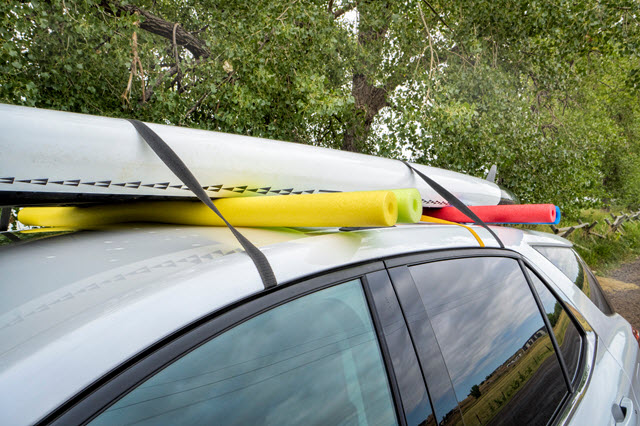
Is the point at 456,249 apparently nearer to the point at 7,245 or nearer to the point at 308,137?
the point at 7,245

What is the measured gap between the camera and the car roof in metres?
0.63

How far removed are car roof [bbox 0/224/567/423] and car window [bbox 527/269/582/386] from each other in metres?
0.68

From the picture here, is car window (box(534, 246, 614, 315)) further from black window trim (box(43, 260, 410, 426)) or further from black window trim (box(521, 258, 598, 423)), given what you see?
black window trim (box(43, 260, 410, 426))

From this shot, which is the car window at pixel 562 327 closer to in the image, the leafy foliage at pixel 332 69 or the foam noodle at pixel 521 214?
the foam noodle at pixel 521 214

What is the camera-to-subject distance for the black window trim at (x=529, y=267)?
1.21m

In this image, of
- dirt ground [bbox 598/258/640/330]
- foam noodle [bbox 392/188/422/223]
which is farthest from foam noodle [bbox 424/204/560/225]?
dirt ground [bbox 598/258/640/330]

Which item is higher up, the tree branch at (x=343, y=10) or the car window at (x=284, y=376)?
the tree branch at (x=343, y=10)

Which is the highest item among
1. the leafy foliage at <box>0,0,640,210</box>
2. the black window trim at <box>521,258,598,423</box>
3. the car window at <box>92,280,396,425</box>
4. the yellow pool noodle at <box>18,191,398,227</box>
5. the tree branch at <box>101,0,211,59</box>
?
the tree branch at <box>101,0,211,59</box>

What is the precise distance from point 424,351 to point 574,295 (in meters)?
1.20

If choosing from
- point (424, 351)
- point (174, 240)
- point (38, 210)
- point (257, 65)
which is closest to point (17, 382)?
point (174, 240)

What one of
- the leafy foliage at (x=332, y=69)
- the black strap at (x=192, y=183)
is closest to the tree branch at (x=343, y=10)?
the leafy foliage at (x=332, y=69)

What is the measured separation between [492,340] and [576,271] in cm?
106

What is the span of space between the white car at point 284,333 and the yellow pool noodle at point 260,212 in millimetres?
55

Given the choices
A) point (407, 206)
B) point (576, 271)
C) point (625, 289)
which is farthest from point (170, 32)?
point (625, 289)
